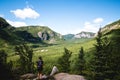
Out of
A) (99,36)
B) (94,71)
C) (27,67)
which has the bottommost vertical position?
(27,67)

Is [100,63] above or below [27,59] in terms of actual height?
above

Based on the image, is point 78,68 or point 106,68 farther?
point 78,68

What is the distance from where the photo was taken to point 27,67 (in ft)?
287

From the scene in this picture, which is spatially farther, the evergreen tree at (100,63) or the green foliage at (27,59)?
the green foliage at (27,59)

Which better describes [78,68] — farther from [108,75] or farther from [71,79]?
[71,79]

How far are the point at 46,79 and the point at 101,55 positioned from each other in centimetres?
1233

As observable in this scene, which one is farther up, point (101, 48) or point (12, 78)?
point (101, 48)

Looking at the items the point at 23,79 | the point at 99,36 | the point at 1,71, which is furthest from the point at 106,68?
the point at 1,71

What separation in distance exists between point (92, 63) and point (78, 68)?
141 ft

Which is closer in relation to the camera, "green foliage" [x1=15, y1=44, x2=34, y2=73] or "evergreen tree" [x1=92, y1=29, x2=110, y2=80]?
"evergreen tree" [x1=92, y1=29, x2=110, y2=80]

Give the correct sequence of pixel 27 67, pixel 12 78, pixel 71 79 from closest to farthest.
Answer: pixel 71 79, pixel 12 78, pixel 27 67

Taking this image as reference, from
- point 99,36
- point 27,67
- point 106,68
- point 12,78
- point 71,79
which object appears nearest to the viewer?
point 71,79

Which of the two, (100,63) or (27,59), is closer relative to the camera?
(100,63)

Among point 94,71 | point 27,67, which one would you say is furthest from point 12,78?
point 27,67
